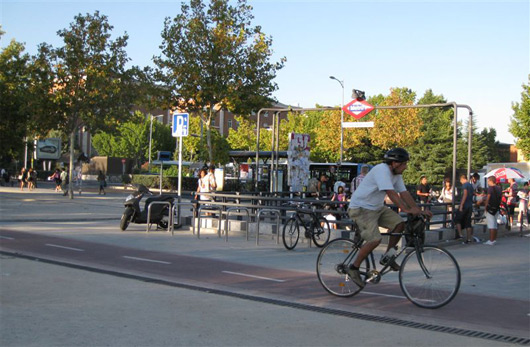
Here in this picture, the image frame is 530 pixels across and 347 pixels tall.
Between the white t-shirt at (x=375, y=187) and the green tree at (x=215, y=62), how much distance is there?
23.8 meters

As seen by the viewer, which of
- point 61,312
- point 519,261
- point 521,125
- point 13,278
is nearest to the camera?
point 61,312

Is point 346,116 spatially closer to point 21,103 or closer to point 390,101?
point 390,101

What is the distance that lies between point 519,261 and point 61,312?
349 inches

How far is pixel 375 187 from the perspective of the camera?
6.88 metres

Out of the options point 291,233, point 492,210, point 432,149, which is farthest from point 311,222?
point 432,149

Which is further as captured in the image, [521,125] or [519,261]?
[521,125]

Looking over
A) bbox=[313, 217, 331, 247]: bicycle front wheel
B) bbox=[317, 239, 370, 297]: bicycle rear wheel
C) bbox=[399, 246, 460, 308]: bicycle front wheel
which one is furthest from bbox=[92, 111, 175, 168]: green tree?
bbox=[399, 246, 460, 308]: bicycle front wheel

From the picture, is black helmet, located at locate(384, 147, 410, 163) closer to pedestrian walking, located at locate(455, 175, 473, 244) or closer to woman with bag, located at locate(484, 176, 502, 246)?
pedestrian walking, located at locate(455, 175, 473, 244)

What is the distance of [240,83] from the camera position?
102 ft

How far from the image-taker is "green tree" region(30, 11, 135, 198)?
98.2 feet

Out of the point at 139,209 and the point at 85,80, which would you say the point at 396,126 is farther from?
the point at 139,209

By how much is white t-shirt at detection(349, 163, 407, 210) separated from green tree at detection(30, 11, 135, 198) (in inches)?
979

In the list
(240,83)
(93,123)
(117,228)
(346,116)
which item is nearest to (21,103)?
(93,123)

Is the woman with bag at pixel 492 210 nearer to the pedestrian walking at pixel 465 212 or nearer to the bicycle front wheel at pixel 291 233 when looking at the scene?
the pedestrian walking at pixel 465 212
